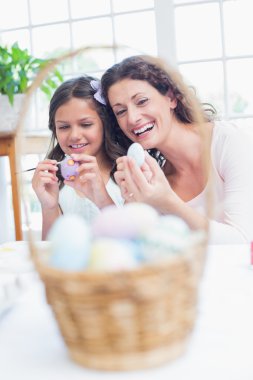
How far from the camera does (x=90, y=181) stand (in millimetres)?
1437

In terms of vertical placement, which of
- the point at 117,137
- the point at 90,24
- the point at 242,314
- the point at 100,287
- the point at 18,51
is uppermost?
the point at 90,24

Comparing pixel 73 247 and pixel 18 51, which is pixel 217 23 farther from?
pixel 73 247

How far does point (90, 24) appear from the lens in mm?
3049

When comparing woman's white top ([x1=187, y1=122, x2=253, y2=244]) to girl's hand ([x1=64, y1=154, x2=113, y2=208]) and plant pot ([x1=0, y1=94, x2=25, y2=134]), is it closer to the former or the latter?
girl's hand ([x1=64, y1=154, x2=113, y2=208])

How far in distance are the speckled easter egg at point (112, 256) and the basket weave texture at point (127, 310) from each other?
0.09ft

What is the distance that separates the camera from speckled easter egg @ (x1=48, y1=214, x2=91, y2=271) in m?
0.48

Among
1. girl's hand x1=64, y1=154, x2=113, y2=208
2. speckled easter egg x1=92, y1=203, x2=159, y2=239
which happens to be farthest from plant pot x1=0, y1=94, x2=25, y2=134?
speckled easter egg x1=92, y1=203, x2=159, y2=239

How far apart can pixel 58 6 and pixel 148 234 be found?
291 cm

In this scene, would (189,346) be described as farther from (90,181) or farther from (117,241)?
(90,181)

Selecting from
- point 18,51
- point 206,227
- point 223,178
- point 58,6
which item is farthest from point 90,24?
point 206,227

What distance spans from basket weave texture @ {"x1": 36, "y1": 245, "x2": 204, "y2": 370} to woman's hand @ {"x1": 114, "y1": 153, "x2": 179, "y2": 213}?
1.72 ft

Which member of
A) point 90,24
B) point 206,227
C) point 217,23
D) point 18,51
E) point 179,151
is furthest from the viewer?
point 90,24

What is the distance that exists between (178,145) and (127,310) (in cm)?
122

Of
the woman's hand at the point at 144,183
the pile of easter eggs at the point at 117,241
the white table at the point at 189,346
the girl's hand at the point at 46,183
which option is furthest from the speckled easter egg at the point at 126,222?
the girl's hand at the point at 46,183
